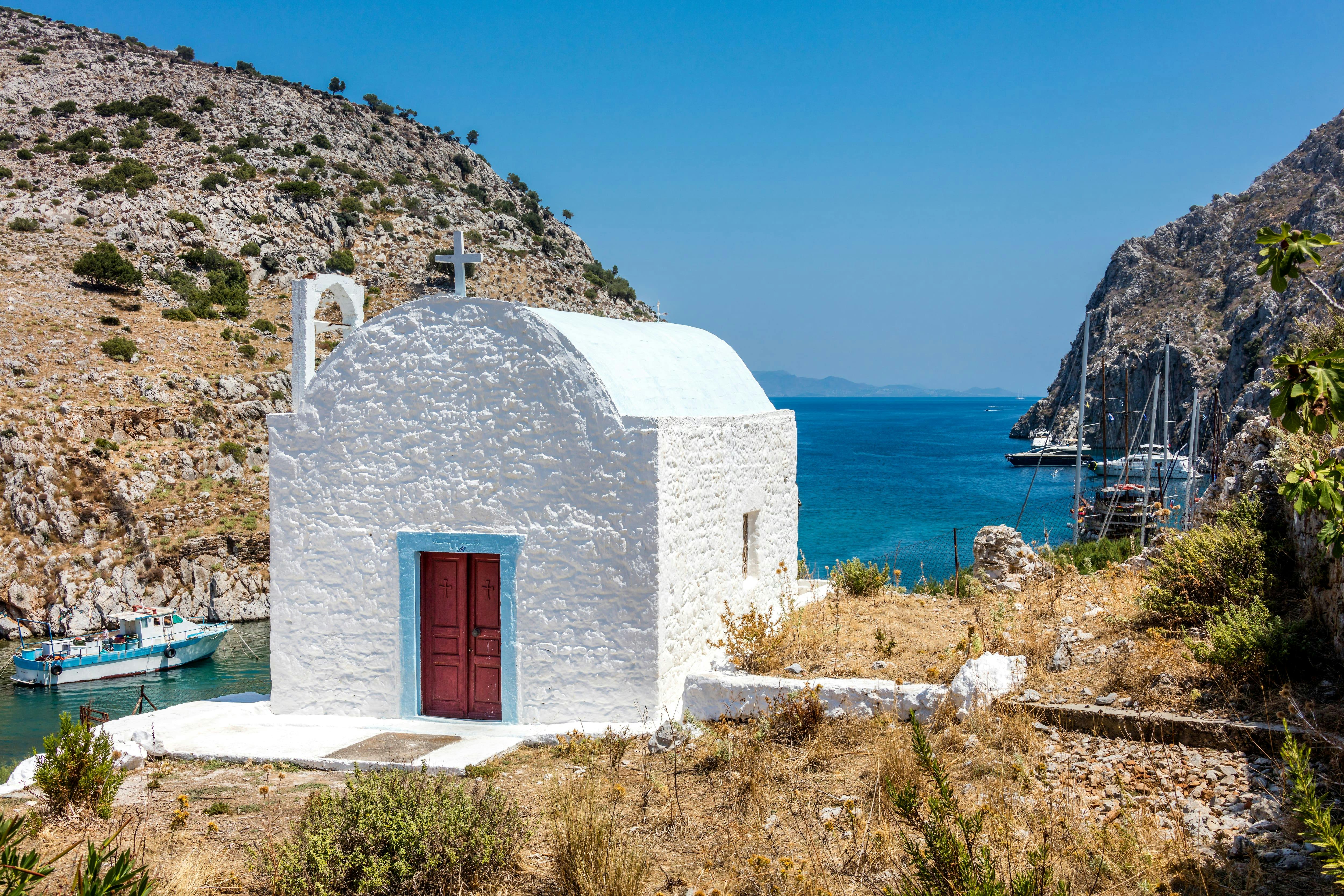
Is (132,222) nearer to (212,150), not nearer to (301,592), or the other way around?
(212,150)

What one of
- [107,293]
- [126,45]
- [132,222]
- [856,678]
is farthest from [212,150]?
[856,678]

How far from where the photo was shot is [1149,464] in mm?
24672

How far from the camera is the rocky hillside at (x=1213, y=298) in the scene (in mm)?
49906

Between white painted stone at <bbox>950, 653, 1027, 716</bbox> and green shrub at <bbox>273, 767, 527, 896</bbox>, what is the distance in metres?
3.90

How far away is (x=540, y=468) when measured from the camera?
30.4 feet

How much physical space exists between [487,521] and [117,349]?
35.3m

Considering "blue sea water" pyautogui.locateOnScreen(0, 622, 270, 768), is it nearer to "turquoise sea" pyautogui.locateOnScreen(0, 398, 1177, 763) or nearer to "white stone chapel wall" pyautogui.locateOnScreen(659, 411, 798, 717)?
"turquoise sea" pyautogui.locateOnScreen(0, 398, 1177, 763)

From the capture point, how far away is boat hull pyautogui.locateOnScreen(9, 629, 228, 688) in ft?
93.0

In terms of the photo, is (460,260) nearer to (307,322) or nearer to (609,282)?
(307,322)

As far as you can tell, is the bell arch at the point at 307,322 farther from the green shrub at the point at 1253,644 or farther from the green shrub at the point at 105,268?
the green shrub at the point at 105,268

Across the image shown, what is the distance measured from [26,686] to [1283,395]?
115 feet

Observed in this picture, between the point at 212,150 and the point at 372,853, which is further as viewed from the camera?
the point at 212,150

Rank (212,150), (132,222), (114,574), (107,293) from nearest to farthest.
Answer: (114,574) < (107,293) < (132,222) < (212,150)

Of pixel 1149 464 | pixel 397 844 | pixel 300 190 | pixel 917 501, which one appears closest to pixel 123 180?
pixel 300 190
